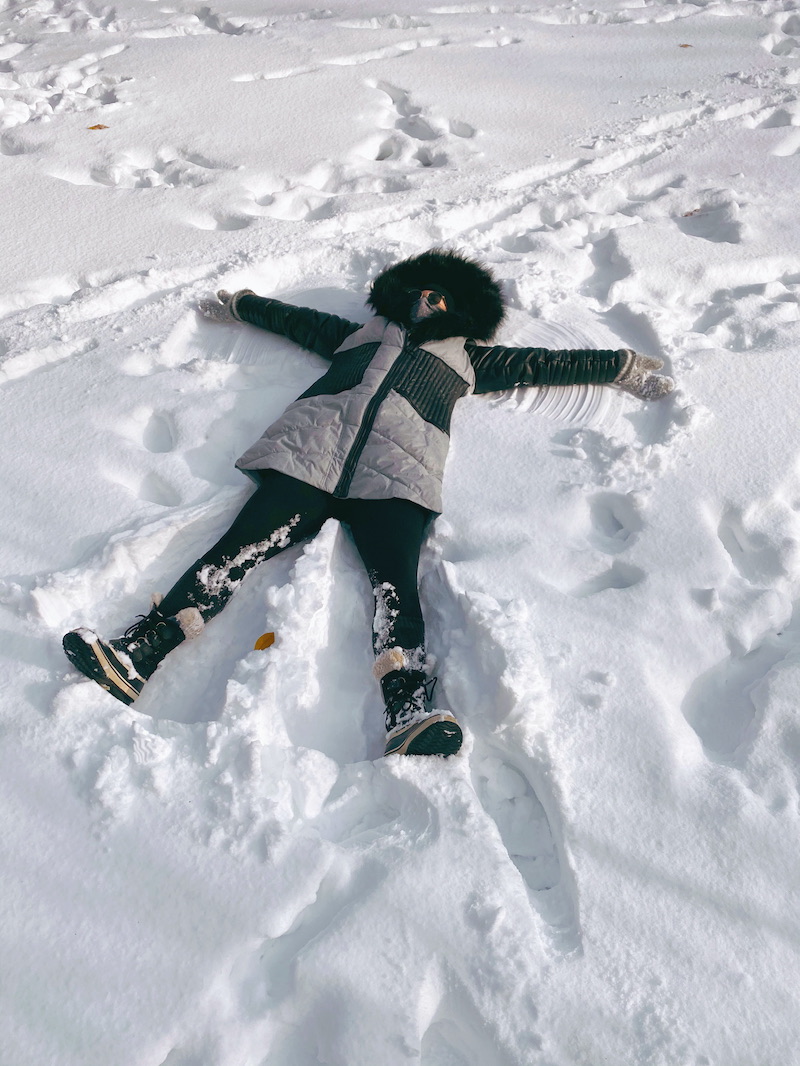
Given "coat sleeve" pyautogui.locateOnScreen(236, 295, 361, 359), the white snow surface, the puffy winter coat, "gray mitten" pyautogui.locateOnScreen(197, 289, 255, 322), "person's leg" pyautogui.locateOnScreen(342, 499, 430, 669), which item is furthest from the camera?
"gray mitten" pyautogui.locateOnScreen(197, 289, 255, 322)

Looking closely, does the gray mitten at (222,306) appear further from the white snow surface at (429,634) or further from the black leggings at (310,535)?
the black leggings at (310,535)

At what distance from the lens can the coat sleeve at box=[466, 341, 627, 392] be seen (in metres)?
2.07

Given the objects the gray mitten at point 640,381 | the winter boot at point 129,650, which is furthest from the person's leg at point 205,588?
the gray mitten at point 640,381

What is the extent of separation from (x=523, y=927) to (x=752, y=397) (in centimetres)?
149

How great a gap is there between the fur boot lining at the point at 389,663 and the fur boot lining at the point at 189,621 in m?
0.38

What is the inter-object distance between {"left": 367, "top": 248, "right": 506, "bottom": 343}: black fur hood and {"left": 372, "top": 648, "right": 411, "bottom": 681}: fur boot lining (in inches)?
→ 34.9

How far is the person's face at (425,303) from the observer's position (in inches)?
80.9

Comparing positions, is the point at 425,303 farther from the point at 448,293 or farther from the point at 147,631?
the point at 147,631

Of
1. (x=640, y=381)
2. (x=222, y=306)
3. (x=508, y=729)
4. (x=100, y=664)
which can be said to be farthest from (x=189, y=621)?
(x=640, y=381)

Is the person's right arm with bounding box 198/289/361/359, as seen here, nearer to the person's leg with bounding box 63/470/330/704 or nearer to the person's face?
the person's face

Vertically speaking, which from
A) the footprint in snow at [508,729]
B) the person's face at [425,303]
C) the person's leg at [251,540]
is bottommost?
the footprint in snow at [508,729]

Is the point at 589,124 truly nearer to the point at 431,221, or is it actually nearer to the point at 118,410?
the point at 431,221

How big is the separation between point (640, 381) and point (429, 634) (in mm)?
938

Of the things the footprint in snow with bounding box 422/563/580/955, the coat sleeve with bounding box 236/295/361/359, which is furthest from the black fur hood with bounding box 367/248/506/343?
the footprint in snow with bounding box 422/563/580/955
